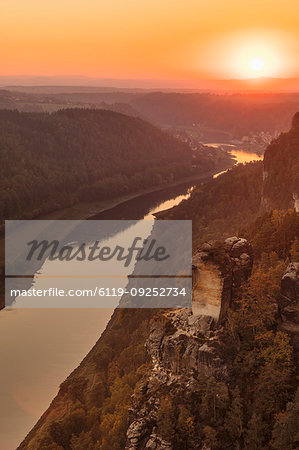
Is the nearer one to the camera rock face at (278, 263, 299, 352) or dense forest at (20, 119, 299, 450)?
dense forest at (20, 119, 299, 450)

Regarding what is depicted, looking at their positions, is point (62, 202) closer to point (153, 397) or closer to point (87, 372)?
point (87, 372)

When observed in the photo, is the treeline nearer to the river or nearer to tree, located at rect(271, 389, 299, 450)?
the river

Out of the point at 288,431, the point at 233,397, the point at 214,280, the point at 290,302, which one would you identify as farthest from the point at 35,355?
the point at 288,431

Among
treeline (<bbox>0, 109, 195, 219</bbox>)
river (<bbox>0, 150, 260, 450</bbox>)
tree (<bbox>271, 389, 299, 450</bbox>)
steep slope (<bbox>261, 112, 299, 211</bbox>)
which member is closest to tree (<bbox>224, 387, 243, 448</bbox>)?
tree (<bbox>271, 389, 299, 450</bbox>)

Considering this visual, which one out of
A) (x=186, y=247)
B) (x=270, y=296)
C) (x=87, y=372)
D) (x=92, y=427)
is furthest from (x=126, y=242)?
(x=270, y=296)

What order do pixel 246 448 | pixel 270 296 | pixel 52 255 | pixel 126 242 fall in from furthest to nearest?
pixel 126 242, pixel 52 255, pixel 270 296, pixel 246 448
